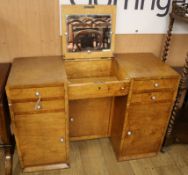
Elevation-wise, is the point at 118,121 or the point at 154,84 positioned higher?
the point at 154,84

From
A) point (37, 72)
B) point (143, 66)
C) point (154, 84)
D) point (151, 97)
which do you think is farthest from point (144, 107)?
point (37, 72)

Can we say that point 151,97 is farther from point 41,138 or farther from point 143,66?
point 41,138

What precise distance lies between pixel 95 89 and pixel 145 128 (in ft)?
1.88

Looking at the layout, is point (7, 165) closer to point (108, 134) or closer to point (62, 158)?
point (62, 158)

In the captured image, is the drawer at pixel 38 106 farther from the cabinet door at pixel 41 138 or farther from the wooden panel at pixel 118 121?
the wooden panel at pixel 118 121

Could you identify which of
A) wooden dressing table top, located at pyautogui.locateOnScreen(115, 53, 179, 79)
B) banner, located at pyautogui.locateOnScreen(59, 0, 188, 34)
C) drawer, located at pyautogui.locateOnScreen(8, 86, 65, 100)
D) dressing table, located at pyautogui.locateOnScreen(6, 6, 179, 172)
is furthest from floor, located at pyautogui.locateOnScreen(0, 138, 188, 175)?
banner, located at pyautogui.locateOnScreen(59, 0, 188, 34)

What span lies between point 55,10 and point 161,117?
114cm

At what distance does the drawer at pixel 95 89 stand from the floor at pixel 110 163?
0.67 meters

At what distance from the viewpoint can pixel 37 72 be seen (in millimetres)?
1438

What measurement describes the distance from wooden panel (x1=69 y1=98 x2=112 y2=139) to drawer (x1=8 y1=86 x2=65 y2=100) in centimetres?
44

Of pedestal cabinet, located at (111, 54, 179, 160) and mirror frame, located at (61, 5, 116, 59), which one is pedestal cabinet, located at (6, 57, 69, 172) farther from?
pedestal cabinet, located at (111, 54, 179, 160)

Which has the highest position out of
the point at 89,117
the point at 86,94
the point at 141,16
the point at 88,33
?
the point at 141,16

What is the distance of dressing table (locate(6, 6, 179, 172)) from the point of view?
1.38 m

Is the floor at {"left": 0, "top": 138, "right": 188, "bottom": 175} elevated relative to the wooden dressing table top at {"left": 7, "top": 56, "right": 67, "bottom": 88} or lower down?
lower down
